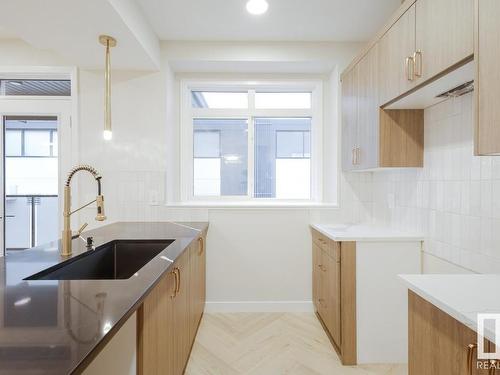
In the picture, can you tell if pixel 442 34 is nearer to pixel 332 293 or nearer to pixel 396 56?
pixel 396 56

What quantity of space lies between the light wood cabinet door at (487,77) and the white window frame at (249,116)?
7.04 ft

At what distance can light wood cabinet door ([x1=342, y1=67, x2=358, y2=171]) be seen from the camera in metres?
2.59

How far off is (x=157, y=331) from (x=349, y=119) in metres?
2.33

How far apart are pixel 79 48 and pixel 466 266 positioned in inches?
127

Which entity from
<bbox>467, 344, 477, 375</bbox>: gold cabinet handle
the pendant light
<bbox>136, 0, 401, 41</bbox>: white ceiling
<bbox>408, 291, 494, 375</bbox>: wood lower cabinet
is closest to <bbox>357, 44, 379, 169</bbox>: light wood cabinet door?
<bbox>136, 0, 401, 41</bbox>: white ceiling

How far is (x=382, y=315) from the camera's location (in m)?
2.13

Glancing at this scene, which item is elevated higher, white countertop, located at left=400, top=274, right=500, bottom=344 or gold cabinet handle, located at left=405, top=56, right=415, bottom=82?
gold cabinet handle, located at left=405, top=56, right=415, bottom=82

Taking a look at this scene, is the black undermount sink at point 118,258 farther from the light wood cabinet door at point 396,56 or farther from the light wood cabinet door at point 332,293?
the light wood cabinet door at point 396,56

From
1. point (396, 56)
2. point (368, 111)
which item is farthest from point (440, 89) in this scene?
point (368, 111)

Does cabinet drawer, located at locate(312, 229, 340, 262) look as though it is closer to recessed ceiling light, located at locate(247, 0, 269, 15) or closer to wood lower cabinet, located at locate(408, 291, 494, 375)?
wood lower cabinet, located at locate(408, 291, 494, 375)

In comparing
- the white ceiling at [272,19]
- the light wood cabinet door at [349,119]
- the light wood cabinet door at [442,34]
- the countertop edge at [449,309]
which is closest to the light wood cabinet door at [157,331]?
the countertop edge at [449,309]

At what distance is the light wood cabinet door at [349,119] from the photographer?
259 centimetres

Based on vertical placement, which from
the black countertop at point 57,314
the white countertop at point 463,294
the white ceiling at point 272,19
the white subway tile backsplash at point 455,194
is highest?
the white ceiling at point 272,19

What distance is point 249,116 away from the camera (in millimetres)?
3336
